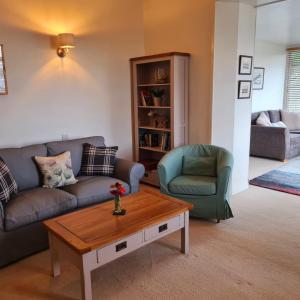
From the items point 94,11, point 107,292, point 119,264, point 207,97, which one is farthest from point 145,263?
point 94,11

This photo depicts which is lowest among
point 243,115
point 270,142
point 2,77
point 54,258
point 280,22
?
point 54,258

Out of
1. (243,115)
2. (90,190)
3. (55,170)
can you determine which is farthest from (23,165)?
(243,115)

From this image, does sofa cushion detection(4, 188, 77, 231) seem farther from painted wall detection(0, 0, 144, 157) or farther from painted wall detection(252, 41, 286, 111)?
painted wall detection(252, 41, 286, 111)

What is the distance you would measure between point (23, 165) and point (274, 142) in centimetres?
457

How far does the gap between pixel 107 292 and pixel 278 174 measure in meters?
3.65

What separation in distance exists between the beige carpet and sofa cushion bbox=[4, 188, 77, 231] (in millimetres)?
367

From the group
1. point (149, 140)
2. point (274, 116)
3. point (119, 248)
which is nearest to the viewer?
point (119, 248)

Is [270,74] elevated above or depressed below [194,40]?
below

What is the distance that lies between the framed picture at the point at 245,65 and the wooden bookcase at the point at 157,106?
2.19 feet

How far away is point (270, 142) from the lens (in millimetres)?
5754

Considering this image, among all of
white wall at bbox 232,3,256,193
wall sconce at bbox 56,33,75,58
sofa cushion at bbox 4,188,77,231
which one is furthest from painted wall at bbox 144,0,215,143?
sofa cushion at bbox 4,188,77,231

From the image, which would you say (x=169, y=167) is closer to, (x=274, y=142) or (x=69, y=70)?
(x=69, y=70)

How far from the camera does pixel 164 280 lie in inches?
87.2

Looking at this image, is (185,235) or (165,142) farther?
(165,142)
